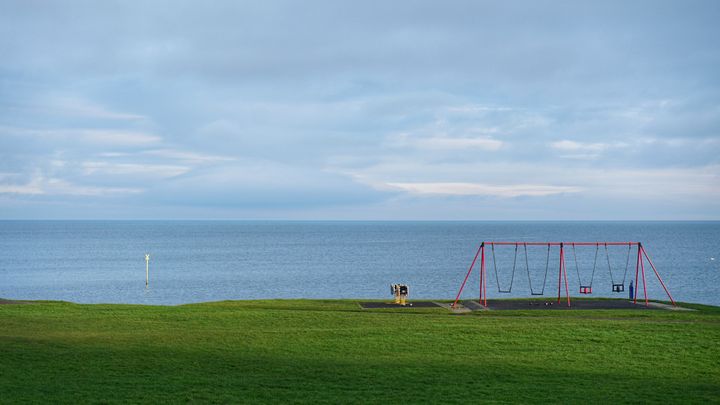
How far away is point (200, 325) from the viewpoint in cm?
2291

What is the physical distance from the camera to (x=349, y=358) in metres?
16.8

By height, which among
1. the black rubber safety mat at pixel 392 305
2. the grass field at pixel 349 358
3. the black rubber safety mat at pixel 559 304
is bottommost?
the black rubber safety mat at pixel 559 304

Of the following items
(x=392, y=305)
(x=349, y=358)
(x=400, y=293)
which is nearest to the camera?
(x=349, y=358)

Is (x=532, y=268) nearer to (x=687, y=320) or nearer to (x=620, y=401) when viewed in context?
(x=687, y=320)

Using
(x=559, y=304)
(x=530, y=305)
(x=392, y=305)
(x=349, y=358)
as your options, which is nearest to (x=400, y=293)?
(x=392, y=305)

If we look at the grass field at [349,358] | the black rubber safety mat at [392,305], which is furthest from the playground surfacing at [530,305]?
the grass field at [349,358]

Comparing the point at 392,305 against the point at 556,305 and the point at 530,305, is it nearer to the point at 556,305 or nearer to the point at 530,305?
the point at 530,305

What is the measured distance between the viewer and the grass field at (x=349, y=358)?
13281 millimetres

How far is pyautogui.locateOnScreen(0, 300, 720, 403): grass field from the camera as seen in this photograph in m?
13.3

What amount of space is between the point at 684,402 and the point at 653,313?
53.6ft

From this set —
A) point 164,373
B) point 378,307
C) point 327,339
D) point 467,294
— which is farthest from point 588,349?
point 467,294

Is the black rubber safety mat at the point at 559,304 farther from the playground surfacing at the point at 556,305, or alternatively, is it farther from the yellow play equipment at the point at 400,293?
the yellow play equipment at the point at 400,293

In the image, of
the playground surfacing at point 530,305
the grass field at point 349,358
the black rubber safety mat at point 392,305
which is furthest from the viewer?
the black rubber safety mat at point 392,305

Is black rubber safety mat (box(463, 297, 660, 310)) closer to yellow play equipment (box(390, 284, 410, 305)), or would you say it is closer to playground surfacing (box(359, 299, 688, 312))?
playground surfacing (box(359, 299, 688, 312))
